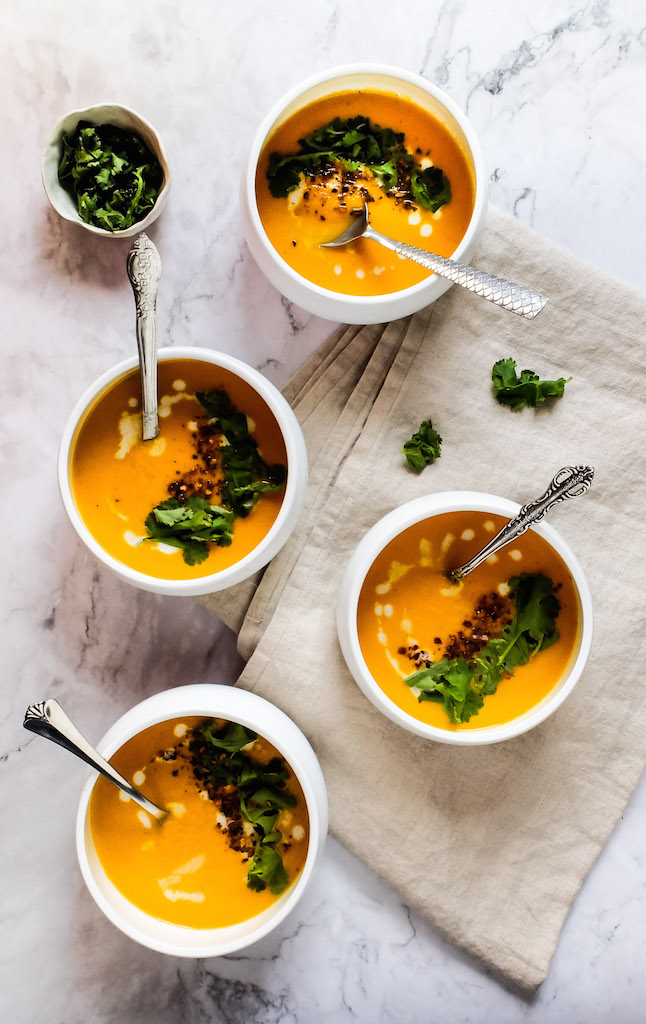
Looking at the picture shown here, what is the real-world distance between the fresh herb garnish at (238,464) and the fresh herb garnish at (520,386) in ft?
1.23

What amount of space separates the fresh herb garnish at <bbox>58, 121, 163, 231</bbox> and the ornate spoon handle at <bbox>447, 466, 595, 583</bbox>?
2.55 feet

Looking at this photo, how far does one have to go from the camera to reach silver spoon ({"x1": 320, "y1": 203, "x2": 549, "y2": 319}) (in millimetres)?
1106

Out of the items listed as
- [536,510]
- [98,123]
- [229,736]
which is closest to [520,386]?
[536,510]

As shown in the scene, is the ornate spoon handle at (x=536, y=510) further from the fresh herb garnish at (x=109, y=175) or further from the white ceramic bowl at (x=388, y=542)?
the fresh herb garnish at (x=109, y=175)

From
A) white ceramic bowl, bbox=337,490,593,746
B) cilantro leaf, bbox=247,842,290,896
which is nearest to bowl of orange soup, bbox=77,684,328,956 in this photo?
cilantro leaf, bbox=247,842,290,896

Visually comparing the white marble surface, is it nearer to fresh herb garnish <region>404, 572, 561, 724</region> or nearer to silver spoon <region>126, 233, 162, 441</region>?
silver spoon <region>126, 233, 162, 441</region>

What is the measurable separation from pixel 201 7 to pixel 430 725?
1.23 meters

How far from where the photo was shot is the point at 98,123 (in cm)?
139

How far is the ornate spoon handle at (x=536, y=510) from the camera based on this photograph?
1037 millimetres

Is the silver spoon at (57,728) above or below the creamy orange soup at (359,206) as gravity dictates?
below

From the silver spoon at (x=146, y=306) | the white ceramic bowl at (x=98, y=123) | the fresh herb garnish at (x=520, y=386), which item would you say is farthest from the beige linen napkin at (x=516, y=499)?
the white ceramic bowl at (x=98, y=123)

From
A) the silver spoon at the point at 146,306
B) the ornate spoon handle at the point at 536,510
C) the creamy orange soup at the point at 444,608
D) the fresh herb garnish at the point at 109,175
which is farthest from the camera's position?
the fresh herb garnish at the point at 109,175

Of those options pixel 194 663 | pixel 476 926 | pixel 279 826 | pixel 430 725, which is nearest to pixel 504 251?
pixel 430 725

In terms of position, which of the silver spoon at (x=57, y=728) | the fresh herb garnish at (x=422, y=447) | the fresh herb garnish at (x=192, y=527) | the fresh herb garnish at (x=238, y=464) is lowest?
the silver spoon at (x=57, y=728)
